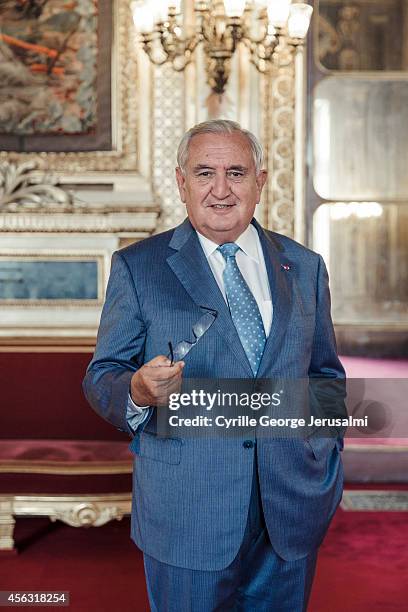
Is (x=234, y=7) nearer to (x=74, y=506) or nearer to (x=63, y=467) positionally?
(x=63, y=467)

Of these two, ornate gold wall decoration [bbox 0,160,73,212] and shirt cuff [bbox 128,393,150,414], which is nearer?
shirt cuff [bbox 128,393,150,414]

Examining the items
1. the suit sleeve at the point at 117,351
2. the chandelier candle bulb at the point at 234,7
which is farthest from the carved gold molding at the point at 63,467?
the chandelier candle bulb at the point at 234,7

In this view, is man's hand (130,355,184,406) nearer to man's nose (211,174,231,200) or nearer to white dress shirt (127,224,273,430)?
white dress shirt (127,224,273,430)

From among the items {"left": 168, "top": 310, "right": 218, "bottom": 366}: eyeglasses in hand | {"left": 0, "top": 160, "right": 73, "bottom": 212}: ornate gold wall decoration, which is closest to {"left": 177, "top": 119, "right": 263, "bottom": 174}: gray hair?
{"left": 168, "top": 310, "right": 218, "bottom": 366}: eyeglasses in hand

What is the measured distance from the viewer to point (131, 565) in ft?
12.1

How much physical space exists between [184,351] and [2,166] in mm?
3545

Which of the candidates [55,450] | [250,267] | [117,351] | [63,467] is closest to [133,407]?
[117,351]

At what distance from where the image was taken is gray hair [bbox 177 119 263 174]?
1.76 m

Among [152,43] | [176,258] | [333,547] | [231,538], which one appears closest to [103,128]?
[152,43]

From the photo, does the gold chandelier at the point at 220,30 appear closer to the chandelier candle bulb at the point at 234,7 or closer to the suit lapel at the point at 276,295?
the chandelier candle bulb at the point at 234,7

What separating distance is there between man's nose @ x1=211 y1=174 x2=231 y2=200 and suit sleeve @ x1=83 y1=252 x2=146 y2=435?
→ 0.26 metres

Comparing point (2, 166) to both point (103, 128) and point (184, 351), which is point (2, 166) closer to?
point (103, 128)

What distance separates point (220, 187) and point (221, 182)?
0.04ft

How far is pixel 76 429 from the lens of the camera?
428 centimetres
